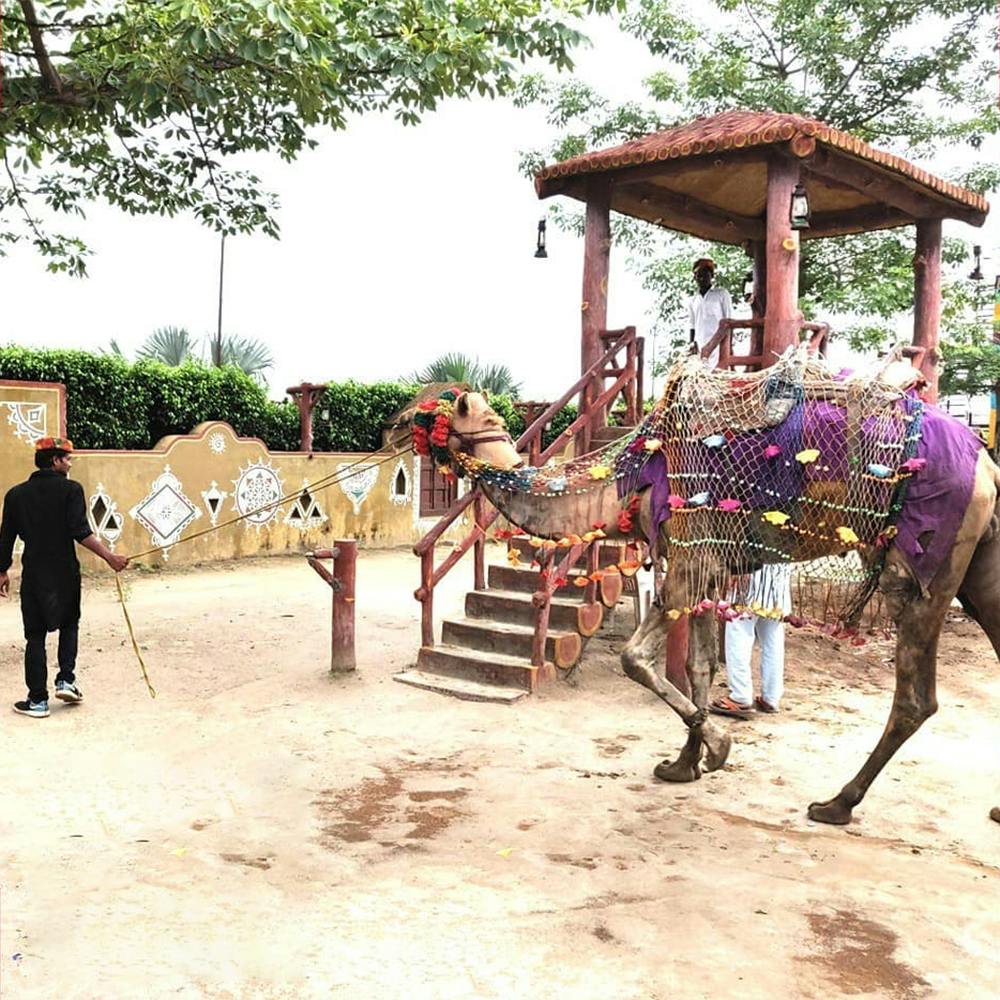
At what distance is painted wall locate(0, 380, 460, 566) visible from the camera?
39.4ft

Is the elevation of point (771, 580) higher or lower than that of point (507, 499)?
lower

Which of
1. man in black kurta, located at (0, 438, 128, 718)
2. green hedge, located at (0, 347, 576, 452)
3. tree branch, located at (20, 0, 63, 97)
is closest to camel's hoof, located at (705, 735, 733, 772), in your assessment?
man in black kurta, located at (0, 438, 128, 718)

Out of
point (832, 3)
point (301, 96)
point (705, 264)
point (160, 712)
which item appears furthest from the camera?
point (832, 3)

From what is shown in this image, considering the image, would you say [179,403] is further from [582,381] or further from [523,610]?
[523,610]

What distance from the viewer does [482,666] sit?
24.0 ft

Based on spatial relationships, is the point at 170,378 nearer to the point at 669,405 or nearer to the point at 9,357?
the point at 9,357

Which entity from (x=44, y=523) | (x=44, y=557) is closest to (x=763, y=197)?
(x=44, y=523)

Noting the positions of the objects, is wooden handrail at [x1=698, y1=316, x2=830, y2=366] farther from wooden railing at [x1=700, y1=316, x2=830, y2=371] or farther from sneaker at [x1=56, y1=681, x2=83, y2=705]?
sneaker at [x1=56, y1=681, x2=83, y2=705]

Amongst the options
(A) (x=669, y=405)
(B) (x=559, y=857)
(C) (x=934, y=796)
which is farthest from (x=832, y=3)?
(B) (x=559, y=857)

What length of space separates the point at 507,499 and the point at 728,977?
275cm

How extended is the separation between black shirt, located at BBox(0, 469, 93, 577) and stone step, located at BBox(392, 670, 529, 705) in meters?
2.48

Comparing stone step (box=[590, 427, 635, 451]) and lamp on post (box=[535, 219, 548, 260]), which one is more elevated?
lamp on post (box=[535, 219, 548, 260])

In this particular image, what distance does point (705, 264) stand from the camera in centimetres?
910

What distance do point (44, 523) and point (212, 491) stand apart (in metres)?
7.69
